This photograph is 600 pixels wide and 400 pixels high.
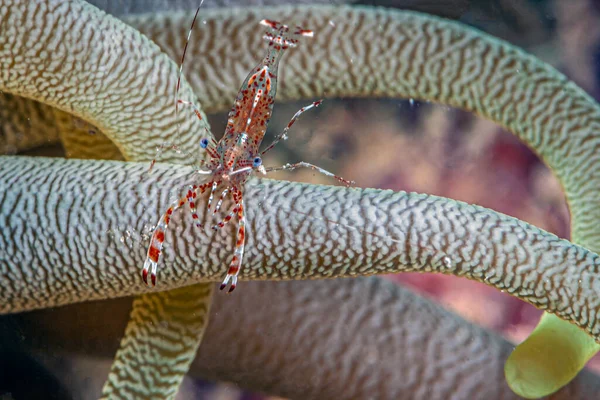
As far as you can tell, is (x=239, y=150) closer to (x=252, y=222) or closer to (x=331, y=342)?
(x=252, y=222)

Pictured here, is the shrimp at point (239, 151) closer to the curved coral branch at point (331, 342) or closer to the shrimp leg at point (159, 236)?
the shrimp leg at point (159, 236)

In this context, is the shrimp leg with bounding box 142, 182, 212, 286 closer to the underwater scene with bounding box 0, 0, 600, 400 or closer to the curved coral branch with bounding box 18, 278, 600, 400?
the underwater scene with bounding box 0, 0, 600, 400

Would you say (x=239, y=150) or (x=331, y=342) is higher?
(x=239, y=150)

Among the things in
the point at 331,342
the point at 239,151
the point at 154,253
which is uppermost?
the point at 239,151

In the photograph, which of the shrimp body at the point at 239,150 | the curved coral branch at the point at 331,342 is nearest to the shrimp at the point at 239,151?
the shrimp body at the point at 239,150

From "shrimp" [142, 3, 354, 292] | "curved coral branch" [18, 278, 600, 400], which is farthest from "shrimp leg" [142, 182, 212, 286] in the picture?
"curved coral branch" [18, 278, 600, 400]

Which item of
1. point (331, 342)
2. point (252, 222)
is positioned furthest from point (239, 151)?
point (331, 342)

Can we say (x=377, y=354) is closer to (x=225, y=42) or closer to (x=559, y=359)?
(x=559, y=359)
